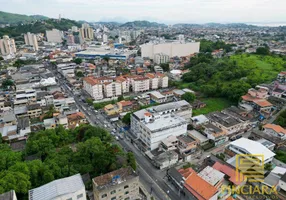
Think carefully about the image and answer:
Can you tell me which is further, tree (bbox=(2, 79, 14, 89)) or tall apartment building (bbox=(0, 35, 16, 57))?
tall apartment building (bbox=(0, 35, 16, 57))

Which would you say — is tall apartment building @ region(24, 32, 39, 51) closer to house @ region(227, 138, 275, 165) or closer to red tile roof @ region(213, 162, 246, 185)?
house @ region(227, 138, 275, 165)

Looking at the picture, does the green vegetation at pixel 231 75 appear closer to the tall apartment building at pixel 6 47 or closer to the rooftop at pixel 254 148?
the rooftop at pixel 254 148

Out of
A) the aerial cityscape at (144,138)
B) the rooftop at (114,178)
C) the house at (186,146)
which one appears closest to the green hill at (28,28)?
the aerial cityscape at (144,138)

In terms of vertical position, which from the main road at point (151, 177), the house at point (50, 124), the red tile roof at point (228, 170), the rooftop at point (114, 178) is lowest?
the main road at point (151, 177)

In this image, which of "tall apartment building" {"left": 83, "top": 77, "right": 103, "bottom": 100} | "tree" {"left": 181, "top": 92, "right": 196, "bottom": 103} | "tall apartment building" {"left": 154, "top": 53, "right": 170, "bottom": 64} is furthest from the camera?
"tall apartment building" {"left": 154, "top": 53, "right": 170, "bottom": 64}

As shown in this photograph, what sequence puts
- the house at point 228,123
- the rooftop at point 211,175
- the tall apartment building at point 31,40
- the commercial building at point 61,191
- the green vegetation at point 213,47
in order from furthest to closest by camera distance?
1. the tall apartment building at point 31,40
2. the green vegetation at point 213,47
3. the house at point 228,123
4. the rooftop at point 211,175
5. the commercial building at point 61,191

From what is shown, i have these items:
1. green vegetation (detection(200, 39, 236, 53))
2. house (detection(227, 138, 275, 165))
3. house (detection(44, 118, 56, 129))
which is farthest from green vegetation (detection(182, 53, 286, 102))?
house (detection(44, 118, 56, 129))
